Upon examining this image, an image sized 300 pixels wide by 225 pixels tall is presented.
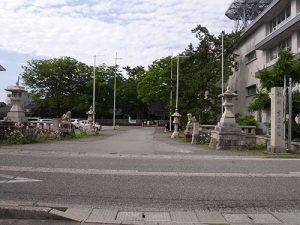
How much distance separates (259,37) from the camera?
42.6 metres

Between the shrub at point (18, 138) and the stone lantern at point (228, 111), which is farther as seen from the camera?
the stone lantern at point (228, 111)

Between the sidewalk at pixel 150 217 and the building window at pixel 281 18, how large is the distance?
30.1 metres

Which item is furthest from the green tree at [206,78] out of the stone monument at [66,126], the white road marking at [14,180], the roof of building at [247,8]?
the white road marking at [14,180]

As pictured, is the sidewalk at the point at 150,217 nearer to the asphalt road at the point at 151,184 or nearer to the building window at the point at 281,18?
the asphalt road at the point at 151,184

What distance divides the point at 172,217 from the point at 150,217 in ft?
1.28

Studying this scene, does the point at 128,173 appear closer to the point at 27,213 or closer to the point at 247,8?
the point at 27,213

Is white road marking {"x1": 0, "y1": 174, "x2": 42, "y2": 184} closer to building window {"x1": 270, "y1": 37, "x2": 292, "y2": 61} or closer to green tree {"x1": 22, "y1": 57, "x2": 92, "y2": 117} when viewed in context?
building window {"x1": 270, "y1": 37, "x2": 292, "y2": 61}

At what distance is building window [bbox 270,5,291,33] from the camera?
35.2 meters

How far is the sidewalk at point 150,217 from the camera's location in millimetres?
6789

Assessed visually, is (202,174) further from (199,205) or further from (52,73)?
(52,73)

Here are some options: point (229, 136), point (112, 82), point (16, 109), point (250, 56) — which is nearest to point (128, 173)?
point (229, 136)

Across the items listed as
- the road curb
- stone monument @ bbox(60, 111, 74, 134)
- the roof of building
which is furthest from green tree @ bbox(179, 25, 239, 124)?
the road curb

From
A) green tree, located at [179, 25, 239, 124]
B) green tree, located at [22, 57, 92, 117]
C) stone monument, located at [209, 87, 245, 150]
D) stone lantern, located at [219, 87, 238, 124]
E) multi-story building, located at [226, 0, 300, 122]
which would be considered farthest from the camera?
green tree, located at [22, 57, 92, 117]

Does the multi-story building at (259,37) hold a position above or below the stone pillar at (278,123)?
above
